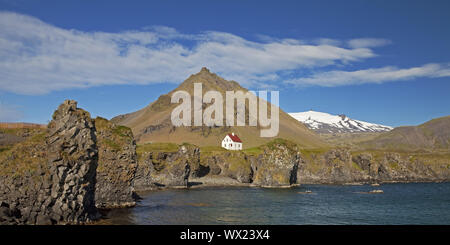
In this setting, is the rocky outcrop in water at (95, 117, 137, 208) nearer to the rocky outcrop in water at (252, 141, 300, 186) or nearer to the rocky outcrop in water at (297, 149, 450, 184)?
the rocky outcrop in water at (252, 141, 300, 186)

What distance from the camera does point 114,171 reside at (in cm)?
6347

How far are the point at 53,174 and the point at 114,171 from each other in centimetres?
2184

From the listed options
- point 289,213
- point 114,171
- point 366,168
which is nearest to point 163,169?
point 114,171

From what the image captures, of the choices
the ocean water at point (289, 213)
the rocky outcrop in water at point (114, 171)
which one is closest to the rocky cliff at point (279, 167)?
the ocean water at point (289, 213)

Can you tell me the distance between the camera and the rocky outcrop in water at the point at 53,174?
1594 inches

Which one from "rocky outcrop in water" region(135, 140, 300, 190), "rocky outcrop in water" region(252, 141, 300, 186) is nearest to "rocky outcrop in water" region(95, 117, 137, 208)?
"rocky outcrop in water" region(135, 140, 300, 190)

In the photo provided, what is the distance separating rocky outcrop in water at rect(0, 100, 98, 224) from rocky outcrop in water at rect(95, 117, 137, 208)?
1596 cm

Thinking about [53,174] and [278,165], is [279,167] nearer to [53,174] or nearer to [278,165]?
[278,165]

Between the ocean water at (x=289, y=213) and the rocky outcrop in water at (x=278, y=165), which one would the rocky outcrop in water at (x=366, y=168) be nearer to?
the rocky outcrop in water at (x=278, y=165)

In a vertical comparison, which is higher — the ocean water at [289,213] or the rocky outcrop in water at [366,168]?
the rocky outcrop in water at [366,168]

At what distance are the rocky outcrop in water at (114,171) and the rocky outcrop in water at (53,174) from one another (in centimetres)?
1596

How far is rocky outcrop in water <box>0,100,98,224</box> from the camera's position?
40.5m
